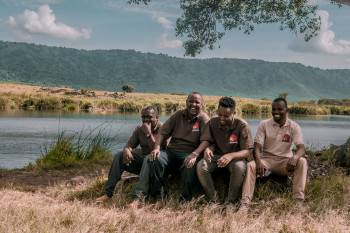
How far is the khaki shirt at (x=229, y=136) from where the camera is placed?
25.0 ft

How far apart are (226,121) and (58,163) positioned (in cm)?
572

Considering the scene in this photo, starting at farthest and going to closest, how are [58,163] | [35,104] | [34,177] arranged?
1. [35,104]
2. [58,163]
3. [34,177]

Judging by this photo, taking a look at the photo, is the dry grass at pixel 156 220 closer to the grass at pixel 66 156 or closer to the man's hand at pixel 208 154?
the man's hand at pixel 208 154

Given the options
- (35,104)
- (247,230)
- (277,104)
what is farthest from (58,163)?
(35,104)

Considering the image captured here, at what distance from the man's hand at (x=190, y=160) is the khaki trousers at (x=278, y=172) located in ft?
2.31

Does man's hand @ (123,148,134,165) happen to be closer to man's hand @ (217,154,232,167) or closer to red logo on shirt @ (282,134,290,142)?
man's hand @ (217,154,232,167)

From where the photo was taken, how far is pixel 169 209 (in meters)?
7.48

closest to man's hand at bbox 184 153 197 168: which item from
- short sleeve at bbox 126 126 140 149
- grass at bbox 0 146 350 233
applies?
grass at bbox 0 146 350 233

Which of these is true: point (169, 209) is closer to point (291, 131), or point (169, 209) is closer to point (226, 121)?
point (226, 121)

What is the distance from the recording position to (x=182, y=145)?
318 inches

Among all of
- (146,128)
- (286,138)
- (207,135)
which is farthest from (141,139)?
(286,138)

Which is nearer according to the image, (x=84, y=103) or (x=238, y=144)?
(x=238, y=144)

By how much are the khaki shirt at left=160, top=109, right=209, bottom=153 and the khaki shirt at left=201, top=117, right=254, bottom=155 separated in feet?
0.66

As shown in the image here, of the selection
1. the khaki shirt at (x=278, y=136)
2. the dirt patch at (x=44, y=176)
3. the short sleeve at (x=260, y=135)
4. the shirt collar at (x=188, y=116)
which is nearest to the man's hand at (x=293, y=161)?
the khaki shirt at (x=278, y=136)
